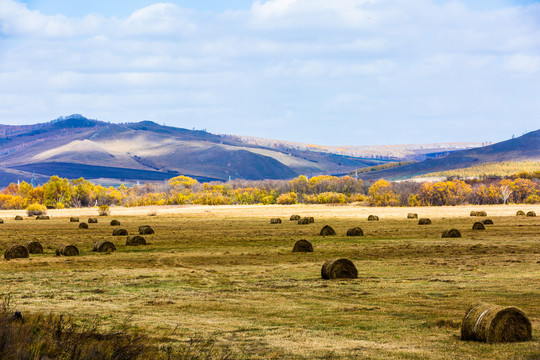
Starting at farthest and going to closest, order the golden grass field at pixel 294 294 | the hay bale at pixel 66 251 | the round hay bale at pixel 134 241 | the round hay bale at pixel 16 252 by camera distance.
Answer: the round hay bale at pixel 134 241 < the hay bale at pixel 66 251 < the round hay bale at pixel 16 252 < the golden grass field at pixel 294 294

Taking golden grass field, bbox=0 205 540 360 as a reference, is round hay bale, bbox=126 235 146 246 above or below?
above

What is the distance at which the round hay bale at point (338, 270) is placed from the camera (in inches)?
827

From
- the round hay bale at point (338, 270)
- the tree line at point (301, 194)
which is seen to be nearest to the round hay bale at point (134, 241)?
the round hay bale at point (338, 270)

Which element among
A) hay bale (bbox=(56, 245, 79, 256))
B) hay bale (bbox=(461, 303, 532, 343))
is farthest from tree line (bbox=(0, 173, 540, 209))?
hay bale (bbox=(461, 303, 532, 343))

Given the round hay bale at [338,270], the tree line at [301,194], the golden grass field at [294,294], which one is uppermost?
the tree line at [301,194]

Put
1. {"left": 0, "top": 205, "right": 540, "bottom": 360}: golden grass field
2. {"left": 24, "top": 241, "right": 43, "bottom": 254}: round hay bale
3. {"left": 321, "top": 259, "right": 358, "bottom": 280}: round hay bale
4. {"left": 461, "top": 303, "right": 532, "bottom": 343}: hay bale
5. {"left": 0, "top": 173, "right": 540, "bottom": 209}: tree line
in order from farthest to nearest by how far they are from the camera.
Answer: {"left": 0, "top": 173, "right": 540, "bottom": 209}: tree line, {"left": 24, "top": 241, "right": 43, "bottom": 254}: round hay bale, {"left": 321, "top": 259, "right": 358, "bottom": 280}: round hay bale, {"left": 0, "top": 205, "right": 540, "bottom": 360}: golden grass field, {"left": 461, "top": 303, "right": 532, "bottom": 343}: hay bale

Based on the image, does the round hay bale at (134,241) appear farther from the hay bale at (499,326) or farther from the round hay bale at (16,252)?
the hay bale at (499,326)

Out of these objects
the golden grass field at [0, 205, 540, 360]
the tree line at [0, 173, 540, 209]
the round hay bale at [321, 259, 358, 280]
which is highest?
the tree line at [0, 173, 540, 209]

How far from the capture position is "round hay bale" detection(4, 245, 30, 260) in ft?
96.7

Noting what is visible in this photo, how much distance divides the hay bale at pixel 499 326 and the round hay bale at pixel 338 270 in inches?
368

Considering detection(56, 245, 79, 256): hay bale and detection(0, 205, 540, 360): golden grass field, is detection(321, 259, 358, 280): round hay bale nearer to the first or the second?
detection(0, 205, 540, 360): golden grass field

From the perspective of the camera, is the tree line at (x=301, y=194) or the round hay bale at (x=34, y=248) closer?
the round hay bale at (x=34, y=248)

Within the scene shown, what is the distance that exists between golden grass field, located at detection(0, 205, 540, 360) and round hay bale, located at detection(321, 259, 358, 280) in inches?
17.5

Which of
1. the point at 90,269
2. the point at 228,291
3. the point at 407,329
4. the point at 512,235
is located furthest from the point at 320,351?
the point at 512,235
